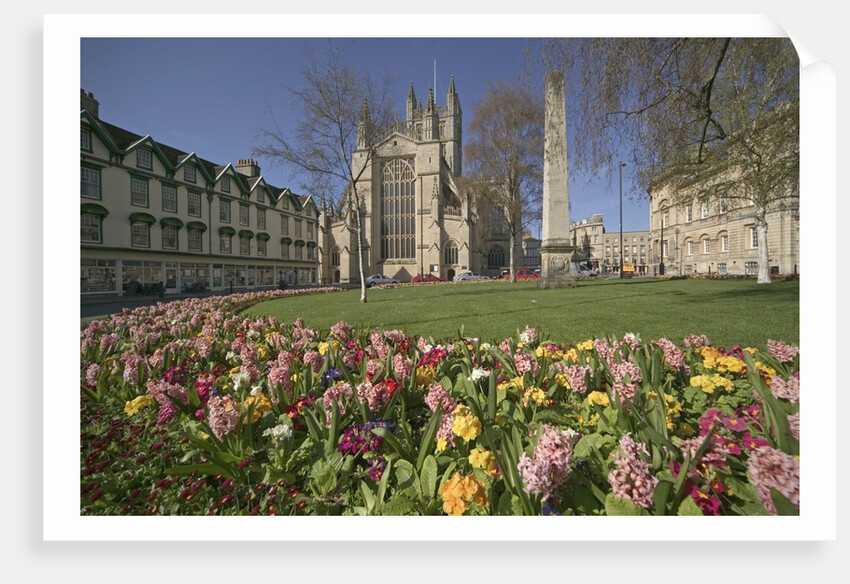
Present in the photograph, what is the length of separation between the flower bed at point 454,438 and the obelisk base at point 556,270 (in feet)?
29.8

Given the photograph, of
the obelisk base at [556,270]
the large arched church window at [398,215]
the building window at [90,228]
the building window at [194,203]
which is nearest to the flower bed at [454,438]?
the building window at [90,228]

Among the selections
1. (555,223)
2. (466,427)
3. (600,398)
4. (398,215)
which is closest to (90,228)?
(466,427)

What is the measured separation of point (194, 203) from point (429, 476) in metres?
4.43

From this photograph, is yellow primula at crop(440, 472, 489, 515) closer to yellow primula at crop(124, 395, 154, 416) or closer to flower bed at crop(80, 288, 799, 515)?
flower bed at crop(80, 288, 799, 515)

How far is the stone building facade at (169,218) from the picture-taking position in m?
2.26

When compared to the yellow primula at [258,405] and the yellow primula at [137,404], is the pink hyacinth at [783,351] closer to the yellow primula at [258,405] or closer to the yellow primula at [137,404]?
the yellow primula at [258,405]

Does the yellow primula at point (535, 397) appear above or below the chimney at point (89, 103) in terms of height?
below

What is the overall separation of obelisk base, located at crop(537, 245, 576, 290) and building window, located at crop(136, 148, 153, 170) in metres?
10.2

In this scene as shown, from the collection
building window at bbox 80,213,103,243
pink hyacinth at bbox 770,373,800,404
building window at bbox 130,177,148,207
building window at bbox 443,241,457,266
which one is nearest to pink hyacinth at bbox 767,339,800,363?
pink hyacinth at bbox 770,373,800,404

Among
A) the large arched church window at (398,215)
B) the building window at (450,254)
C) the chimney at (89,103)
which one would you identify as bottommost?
the chimney at (89,103)

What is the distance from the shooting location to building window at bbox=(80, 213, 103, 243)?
2.12 meters

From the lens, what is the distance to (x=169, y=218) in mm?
3637

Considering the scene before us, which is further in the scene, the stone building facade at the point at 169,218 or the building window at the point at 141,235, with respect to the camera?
the building window at the point at 141,235

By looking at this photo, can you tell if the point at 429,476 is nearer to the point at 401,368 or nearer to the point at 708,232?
the point at 401,368
